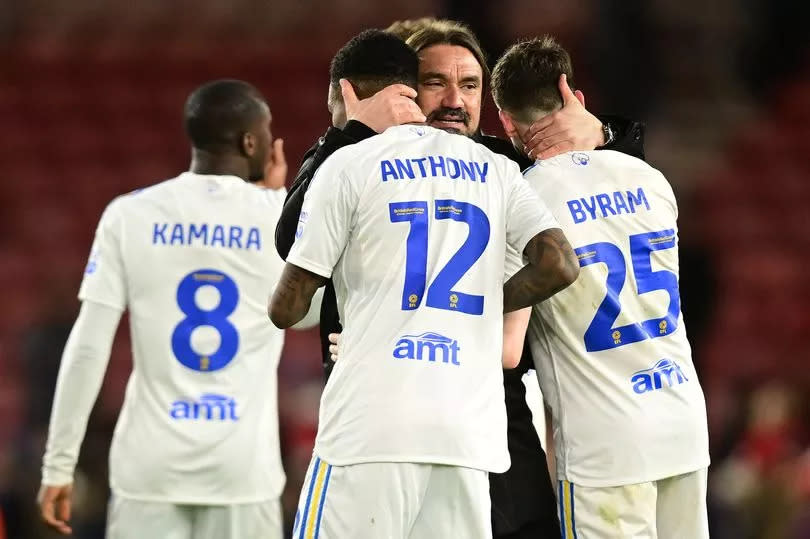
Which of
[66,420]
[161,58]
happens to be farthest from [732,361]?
[66,420]

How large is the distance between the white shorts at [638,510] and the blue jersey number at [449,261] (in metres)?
0.74

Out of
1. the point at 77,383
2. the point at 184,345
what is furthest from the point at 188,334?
the point at 77,383

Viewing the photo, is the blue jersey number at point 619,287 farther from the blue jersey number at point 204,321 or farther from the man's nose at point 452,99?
the blue jersey number at point 204,321

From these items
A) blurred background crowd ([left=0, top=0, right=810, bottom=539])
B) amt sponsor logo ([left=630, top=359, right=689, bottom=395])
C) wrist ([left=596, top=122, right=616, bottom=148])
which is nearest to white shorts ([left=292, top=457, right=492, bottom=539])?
amt sponsor logo ([left=630, top=359, right=689, bottom=395])

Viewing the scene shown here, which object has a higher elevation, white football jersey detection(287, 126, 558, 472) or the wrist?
the wrist

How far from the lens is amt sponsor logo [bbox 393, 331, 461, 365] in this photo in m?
3.22

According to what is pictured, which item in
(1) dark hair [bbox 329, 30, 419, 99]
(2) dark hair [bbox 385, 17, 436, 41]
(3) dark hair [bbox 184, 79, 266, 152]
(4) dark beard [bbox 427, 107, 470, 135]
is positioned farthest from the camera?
(3) dark hair [bbox 184, 79, 266, 152]

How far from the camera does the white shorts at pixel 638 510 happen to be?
3639 millimetres

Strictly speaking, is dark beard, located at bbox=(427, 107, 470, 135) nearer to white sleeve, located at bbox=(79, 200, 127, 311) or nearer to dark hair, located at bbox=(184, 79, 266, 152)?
dark hair, located at bbox=(184, 79, 266, 152)

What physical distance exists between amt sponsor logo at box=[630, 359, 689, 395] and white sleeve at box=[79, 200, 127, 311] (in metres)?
1.95

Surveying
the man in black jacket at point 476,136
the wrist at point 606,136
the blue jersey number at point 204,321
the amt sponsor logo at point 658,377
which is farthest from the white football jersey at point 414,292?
the blue jersey number at point 204,321

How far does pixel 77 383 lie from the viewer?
4.61 meters

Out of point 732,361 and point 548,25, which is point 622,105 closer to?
point 548,25

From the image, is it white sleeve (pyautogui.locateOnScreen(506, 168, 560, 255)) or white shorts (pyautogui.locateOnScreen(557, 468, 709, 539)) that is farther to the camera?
white shorts (pyautogui.locateOnScreen(557, 468, 709, 539))
